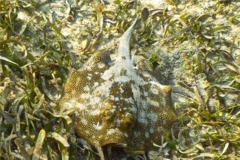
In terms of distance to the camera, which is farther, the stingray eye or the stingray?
the stingray eye

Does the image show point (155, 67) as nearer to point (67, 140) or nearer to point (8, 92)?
point (67, 140)

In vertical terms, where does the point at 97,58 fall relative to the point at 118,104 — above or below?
above

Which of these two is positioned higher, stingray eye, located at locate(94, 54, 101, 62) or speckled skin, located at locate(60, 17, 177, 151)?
stingray eye, located at locate(94, 54, 101, 62)

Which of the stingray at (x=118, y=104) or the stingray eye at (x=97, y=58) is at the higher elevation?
the stingray eye at (x=97, y=58)

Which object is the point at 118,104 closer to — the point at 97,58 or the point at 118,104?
the point at 118,104

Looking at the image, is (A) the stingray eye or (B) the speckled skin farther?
(A) the stingray eye

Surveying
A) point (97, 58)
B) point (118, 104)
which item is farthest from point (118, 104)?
point (97, 58)

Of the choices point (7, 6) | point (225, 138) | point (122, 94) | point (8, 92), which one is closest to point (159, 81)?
point (122, 94)

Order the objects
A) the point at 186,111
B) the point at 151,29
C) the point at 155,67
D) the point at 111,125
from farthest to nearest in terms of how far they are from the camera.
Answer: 1. the point at 151,29
2. the point at 155,67
3. the point at 186,111
4. the point at 111,125
